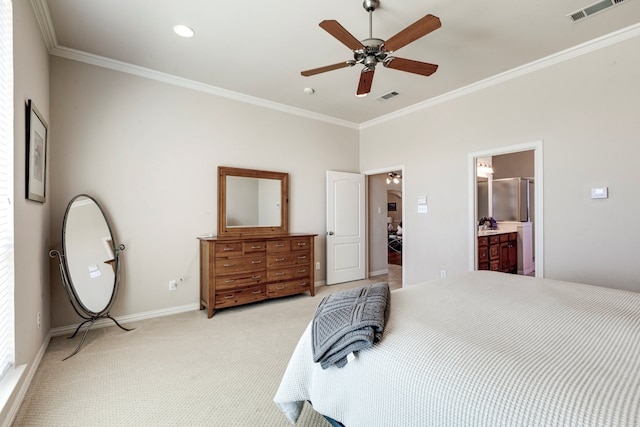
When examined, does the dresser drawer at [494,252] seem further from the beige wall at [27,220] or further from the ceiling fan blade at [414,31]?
the beige wall at [27,220]

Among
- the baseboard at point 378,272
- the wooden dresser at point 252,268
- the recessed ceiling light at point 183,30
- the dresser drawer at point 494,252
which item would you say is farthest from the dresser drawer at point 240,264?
the dresser drawer at point 494,252

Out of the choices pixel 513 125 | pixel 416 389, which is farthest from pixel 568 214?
pixel 416 389

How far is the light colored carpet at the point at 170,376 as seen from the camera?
1.72 metres

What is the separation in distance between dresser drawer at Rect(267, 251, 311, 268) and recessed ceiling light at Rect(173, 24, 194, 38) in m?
2.54

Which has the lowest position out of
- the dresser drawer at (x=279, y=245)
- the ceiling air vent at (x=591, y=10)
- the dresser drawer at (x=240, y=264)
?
the dresser drawer at (x=240, y=264)

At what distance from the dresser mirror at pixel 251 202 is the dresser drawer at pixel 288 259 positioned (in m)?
0.47

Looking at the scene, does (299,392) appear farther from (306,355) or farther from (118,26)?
(118,26)

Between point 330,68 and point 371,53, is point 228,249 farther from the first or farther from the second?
point 371,53

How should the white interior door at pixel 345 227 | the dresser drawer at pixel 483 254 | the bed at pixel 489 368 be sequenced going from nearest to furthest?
the bed at pixel 489 368, the dresser drawer at pixel 483 254, the white interior door at pixel 345 227

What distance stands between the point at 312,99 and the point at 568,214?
3.35 meters

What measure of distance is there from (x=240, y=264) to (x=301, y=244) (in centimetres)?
93

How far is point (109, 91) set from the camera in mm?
3125

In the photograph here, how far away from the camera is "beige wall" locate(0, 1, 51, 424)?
6.08ft

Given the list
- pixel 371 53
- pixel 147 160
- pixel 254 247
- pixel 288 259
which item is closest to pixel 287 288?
pixel 288 259
